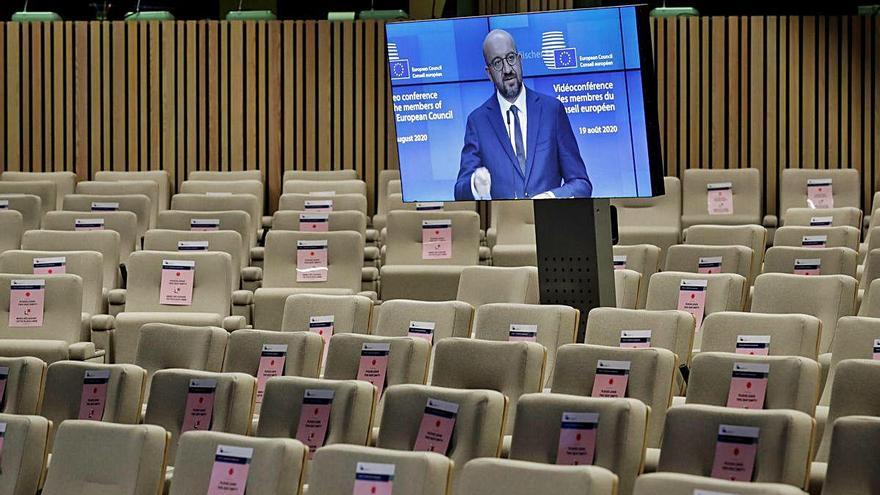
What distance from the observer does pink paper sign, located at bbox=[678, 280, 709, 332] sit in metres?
6.45

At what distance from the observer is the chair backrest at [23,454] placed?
4637mm

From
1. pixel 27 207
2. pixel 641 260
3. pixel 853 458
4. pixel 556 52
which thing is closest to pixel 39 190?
pixel 27 207

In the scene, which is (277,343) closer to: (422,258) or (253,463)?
(253,463)

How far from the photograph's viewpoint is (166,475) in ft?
15.3

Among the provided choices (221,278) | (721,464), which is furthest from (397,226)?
(721,464)

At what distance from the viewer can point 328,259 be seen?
797 centimetres

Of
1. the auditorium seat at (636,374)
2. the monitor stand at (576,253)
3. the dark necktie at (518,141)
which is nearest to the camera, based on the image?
the auditorium seat at (636,374)

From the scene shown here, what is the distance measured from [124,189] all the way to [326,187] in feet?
4.58

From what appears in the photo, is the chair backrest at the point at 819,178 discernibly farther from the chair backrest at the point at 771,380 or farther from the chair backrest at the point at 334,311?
the chair backrest at the point at 771,380

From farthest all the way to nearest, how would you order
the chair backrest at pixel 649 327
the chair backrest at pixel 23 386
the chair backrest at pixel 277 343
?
the chair backrest at pixel 277 343
the chair backrest at pixel 649 327
the chair backrest at pixel 23 386

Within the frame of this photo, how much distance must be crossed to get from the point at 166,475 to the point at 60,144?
21.5 ft

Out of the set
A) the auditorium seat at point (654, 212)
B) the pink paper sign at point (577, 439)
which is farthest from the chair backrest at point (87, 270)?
Answer: the pink paper sign at point (577, 439)

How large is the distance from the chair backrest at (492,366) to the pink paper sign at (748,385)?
2.25 feet

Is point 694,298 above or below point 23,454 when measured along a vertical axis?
above
